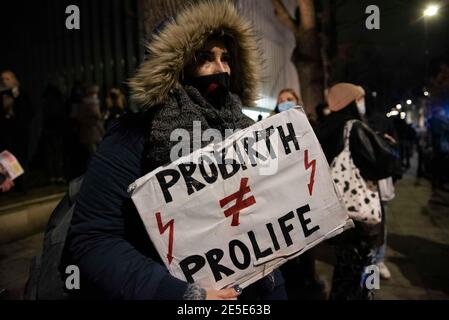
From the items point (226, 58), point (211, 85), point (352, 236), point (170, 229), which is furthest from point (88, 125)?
point (170, 229)

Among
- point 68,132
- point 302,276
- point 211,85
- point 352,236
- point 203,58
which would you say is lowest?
point 302,276

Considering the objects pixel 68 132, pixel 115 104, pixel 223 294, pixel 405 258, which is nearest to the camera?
pixel 223 294

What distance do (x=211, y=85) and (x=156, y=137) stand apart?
0.39 metres

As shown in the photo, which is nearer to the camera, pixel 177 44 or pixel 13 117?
pixel 177 44

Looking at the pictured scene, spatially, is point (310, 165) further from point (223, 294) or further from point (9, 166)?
point (9, 166)

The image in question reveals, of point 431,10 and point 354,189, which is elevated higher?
point 431,10

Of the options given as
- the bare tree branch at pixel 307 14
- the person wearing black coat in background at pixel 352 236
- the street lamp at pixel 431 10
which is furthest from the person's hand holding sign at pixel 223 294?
the street lamp at pixel 431 10

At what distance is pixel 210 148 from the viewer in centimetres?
151

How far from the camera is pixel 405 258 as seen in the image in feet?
16.6

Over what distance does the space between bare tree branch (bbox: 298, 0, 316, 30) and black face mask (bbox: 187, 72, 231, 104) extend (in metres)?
8.69

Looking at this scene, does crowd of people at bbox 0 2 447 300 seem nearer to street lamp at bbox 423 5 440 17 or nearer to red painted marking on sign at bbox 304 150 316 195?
red painted marking on sign at bbox 304 150 316 195

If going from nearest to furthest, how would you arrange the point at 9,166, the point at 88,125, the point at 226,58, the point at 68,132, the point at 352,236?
1. the point at 226,58
2. the point at 9,166
3. the point at 352,236
4. the point at 88,125
5. the point at 68,132
